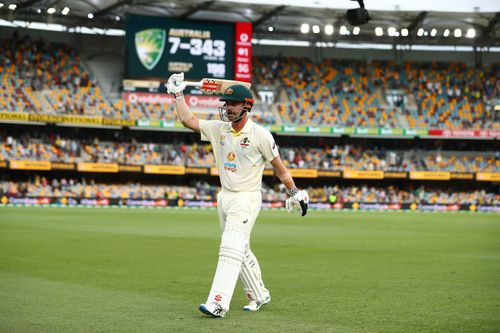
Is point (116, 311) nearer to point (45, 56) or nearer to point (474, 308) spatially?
point (474, 308)

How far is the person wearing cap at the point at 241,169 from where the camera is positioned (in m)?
8.16

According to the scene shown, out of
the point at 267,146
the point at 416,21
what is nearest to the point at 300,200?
the point at 267,146

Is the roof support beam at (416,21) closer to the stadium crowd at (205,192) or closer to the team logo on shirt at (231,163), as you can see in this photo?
the stadium crowd at (205,192)

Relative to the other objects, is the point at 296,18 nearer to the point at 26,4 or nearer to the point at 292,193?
the point at 26,4

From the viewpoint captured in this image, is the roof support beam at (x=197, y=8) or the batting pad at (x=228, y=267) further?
the roof support beam at (x=197, y=8)

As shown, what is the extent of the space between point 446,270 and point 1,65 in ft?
152

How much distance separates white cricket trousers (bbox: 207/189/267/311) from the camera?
781 centimetres

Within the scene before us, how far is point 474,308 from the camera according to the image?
885cm

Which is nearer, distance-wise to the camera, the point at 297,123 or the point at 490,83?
the point at 297,123

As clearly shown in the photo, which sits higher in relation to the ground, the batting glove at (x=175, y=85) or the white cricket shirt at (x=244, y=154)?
the batting glove at (x=175, y=85)

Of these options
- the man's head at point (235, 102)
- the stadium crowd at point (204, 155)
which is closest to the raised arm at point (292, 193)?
the man's head at point (235, 102)

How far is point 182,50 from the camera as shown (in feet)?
164

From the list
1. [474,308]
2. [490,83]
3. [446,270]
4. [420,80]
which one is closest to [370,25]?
[420,80]

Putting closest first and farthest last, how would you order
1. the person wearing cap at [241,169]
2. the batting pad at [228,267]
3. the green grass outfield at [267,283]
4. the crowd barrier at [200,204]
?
the green grass outfield at [267,283] < the batting pad at [228,267] < the person wearing cap at [241,169] < the crowd barrier at [200,204]
